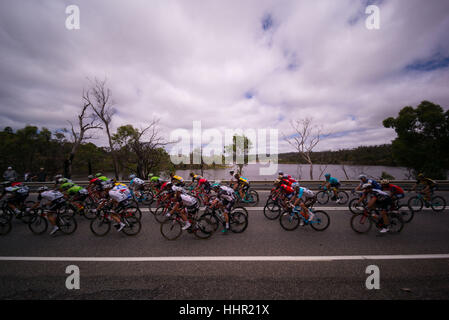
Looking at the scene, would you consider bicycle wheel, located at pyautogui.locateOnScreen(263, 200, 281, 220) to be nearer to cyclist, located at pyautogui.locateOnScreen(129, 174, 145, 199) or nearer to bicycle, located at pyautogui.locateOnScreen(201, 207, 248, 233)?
bicycle, located at pyautogui.locateOnScreen(201, 207, 248, 233)

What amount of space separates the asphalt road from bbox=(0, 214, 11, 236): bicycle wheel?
0.63 m

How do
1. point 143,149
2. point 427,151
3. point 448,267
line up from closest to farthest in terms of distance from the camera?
point 448,267 → point 427,151 → point 143,149

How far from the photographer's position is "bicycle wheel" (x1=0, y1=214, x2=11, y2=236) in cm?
518

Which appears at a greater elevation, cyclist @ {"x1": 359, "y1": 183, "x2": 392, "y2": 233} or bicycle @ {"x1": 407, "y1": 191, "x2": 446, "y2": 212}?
cyclist @ {"x1": 359, "y1": 183, "x2": 392, "y2": 233}

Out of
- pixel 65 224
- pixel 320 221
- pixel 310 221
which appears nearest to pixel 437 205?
pixel 320 221

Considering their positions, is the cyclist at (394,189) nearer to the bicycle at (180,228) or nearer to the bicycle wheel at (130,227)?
the bicycle at (180,228)

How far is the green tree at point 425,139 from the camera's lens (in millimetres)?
14875

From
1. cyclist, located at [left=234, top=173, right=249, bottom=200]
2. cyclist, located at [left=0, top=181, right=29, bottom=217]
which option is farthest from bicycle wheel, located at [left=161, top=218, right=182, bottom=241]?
cyclist, located at [left=0, top=181, right=29, bottom=217]

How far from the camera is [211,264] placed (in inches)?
132

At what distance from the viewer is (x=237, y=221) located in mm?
5141

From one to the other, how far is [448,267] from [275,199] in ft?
13.9

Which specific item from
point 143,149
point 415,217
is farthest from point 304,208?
point 143,149
